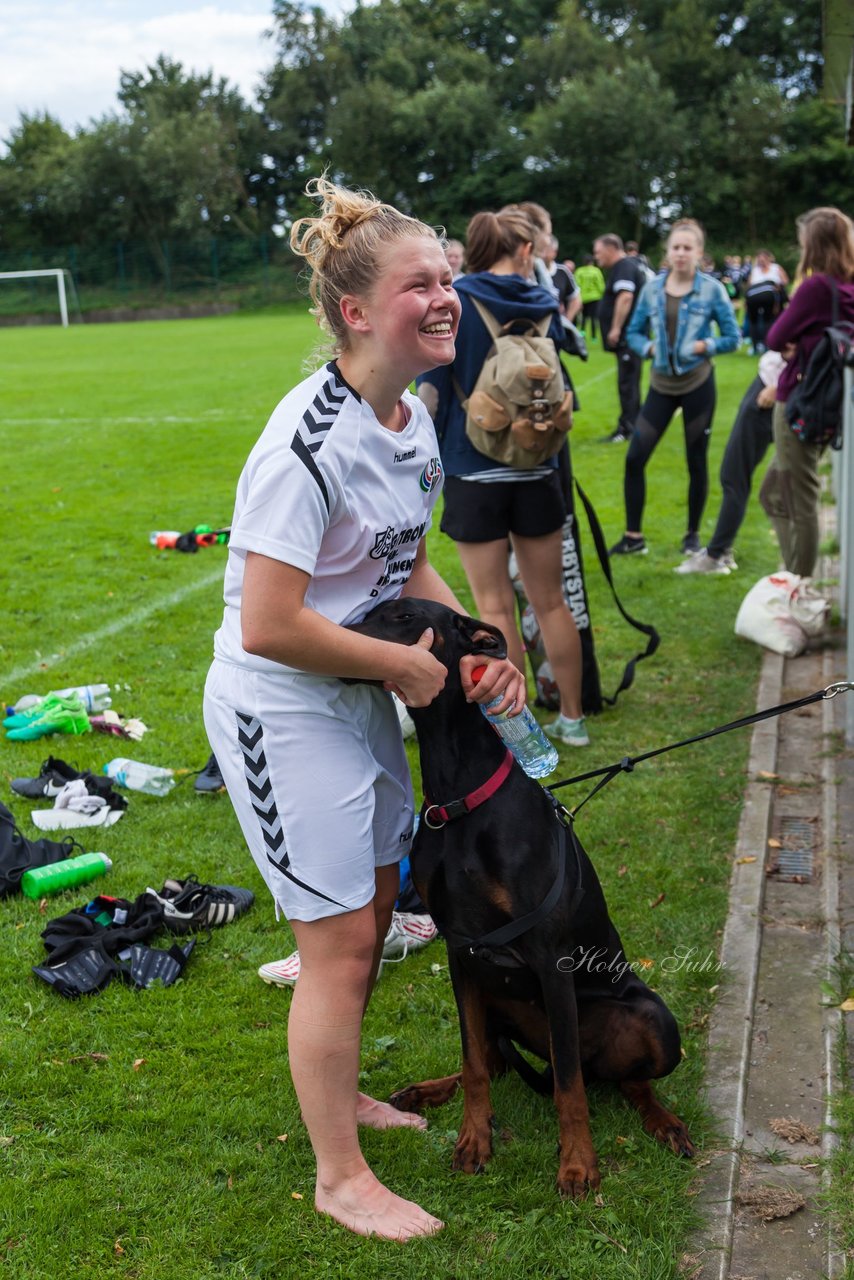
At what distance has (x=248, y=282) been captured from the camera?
53.7m

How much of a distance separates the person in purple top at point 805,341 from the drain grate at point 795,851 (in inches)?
103

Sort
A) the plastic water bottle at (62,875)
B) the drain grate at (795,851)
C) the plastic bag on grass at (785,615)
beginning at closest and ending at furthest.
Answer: the plastic water bottle at (62,875) < the drain grate at (795,851) < the plastic bag on grass at (785,615)

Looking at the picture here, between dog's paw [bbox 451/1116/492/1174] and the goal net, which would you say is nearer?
dog's paw [bbox 451/1116/492/1174]

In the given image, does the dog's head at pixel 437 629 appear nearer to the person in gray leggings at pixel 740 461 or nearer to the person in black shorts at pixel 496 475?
the person in black shorts at pixel 496 475

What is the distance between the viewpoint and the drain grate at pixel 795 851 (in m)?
4.70

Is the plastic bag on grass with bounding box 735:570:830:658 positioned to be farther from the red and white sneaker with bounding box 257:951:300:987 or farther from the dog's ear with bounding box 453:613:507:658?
the dog's ear with bounding box 453:613:507:658

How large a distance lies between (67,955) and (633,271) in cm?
1191

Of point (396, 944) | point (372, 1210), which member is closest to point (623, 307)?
point (396, 944)

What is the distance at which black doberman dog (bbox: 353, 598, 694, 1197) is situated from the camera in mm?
→ 2834

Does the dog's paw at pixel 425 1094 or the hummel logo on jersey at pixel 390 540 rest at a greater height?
the hummel logo on jersey at pixel 390 540

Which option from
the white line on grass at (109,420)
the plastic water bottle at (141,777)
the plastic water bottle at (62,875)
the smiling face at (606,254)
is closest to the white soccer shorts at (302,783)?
the plastic water bottle at (62,875)

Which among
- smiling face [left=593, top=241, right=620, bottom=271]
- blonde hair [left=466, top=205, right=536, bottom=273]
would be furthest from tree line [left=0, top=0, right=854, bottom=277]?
blonde hair [left=466, top=205, right=536, bottom=273]

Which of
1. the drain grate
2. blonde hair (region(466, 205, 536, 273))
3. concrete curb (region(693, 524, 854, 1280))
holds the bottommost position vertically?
the drain grate

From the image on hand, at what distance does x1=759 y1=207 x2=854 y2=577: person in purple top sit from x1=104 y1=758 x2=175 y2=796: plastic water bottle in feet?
12.8
